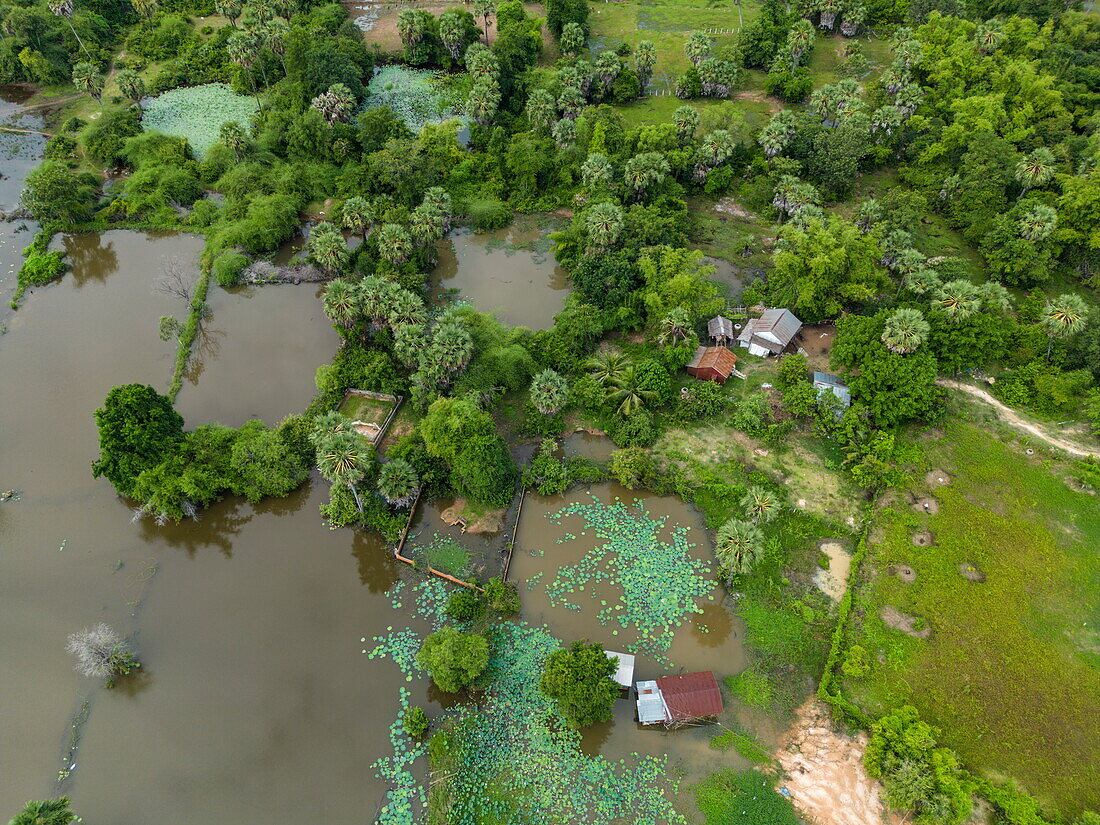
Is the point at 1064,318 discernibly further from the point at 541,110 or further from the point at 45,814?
the point at 45,814

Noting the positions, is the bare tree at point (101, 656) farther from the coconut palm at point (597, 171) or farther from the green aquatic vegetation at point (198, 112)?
the green aquatic vegetation at point (198, 112)

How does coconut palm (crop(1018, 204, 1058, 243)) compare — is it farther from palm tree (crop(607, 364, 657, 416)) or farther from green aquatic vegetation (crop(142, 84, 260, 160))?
green aquatic vegetation (crop(142, 84, 260, 160))

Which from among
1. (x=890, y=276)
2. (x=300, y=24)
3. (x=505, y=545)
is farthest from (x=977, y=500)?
(x=300, y=24)

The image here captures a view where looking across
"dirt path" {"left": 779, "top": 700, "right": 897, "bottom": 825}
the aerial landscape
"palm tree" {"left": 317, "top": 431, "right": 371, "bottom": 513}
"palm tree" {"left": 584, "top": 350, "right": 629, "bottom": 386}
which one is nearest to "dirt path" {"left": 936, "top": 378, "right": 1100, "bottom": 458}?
the aerial landscape

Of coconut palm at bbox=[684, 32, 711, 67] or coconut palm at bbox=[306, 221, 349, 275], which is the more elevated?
coconut palm at bbox=[684, 32, 711, 67]

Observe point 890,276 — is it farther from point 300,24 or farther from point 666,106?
point 300,24

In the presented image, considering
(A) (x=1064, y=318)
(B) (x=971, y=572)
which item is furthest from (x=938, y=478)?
(A) (x=1064, y=318)
